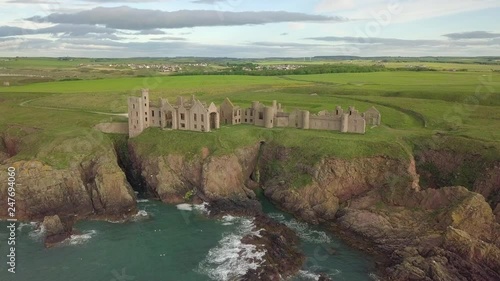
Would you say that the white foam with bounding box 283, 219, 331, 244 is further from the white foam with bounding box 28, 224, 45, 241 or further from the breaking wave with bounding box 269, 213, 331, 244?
the white foam with bounding box 28, 224, 45, 241

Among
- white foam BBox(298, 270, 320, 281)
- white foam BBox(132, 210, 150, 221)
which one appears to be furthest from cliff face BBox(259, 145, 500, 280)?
white foam BBox(132, 210, 150, 221)

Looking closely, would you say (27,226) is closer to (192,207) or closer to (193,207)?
(192,207)

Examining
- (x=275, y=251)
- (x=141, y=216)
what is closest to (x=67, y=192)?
(x=141, y=216)

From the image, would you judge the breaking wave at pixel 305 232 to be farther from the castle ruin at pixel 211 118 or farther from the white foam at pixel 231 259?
the castle ruin at pixel 211 118

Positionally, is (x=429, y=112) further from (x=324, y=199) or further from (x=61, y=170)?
(x=61, y=170)

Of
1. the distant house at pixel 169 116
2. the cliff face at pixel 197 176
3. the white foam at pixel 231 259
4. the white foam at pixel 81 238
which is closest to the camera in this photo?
the white foam at pixel 231 259

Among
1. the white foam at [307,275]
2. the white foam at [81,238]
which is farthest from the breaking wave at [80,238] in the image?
the white foam at [307,275]

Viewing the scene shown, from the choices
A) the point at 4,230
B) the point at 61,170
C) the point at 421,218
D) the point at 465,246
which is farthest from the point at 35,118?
the point at 465,246
